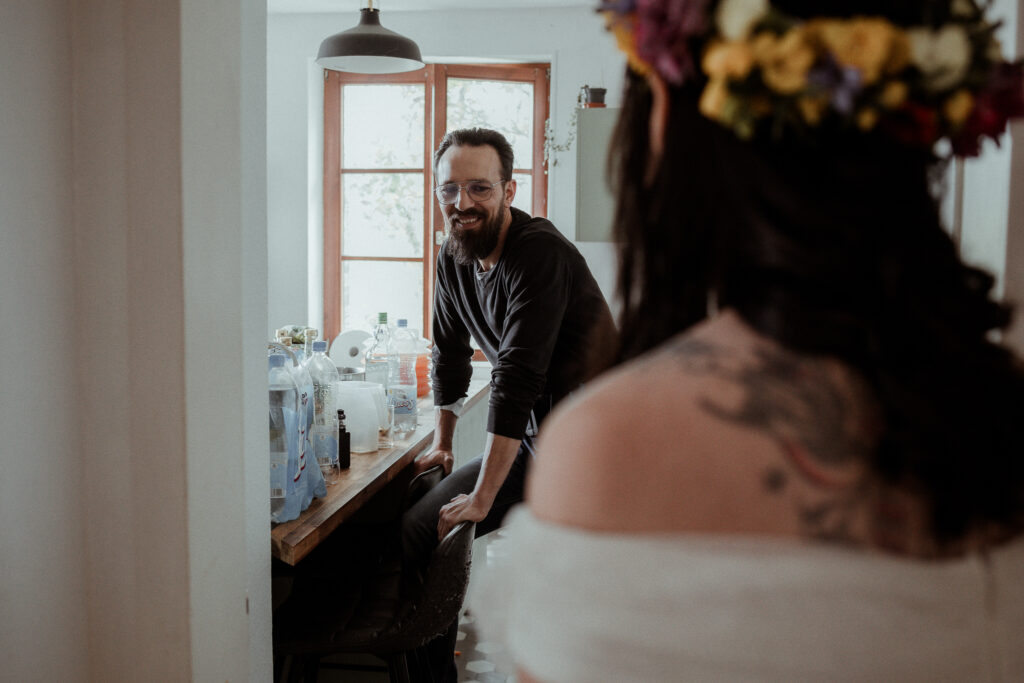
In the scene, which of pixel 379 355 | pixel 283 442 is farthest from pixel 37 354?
pixel 379 355

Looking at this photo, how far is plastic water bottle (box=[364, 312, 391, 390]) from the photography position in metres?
2.82

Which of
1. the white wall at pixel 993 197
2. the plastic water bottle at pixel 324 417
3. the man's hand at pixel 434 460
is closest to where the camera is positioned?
the white wall at pixel 993 197

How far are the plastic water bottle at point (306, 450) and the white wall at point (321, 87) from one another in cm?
243

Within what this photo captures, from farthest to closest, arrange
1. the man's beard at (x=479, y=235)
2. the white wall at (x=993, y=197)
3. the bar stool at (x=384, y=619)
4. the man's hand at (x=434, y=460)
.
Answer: the man's hand at (x=434, y=460), the man's beard at (x=479, y=235), the bar stool at (x=384, y=619), the white wall at (x=993, y=197)

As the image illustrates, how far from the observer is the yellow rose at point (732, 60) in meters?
0.62

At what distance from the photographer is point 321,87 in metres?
4.41

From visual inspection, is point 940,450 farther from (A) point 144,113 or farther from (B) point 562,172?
(B) point 562,172

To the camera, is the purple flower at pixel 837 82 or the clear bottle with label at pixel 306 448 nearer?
the purple flower at pixel 837 82

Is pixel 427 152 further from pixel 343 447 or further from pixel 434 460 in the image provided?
pixel 343 447

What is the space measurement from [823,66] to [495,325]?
1.75m

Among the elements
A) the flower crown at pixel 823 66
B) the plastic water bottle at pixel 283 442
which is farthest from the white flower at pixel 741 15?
the plastic water bottle at pixel 283 442

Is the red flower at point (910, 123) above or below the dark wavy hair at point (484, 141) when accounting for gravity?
below

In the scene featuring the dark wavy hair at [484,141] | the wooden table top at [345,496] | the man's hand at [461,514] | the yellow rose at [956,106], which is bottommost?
the man's hand at [461,514]

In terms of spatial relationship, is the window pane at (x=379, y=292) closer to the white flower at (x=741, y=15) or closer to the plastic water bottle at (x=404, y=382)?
the plastic water bottle at (x=404, y=382)
